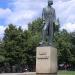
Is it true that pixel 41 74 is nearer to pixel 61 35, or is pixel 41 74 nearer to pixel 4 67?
pixel 4 67

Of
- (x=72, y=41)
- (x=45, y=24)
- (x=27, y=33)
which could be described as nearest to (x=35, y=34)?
(x=27, y=33)

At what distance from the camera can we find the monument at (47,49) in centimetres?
2680

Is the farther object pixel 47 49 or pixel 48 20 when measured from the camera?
pixel 48 20

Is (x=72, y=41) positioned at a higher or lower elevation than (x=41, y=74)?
higher

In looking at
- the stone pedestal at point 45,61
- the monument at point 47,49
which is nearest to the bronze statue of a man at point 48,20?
the monument at point 47,49

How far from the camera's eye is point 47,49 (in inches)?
1058

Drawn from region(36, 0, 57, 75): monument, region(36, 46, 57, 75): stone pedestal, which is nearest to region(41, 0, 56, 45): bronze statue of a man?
region(36, 0, 57, 75): monument

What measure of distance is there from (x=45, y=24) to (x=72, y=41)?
84.5 m

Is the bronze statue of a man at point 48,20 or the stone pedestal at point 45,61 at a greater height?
the bronze statue of a man at point 48,20

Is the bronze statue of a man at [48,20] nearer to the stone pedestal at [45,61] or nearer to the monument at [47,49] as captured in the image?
the monument at [47,49]

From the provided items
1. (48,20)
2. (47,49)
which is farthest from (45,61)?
(48,20)

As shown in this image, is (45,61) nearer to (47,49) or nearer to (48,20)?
(47,49)

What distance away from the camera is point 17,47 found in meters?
81.4

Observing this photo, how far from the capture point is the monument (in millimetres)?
26797
